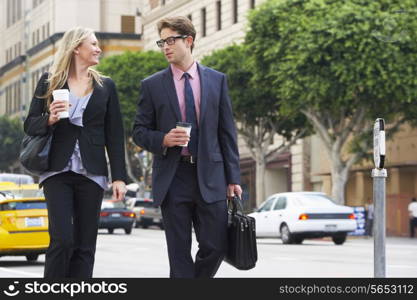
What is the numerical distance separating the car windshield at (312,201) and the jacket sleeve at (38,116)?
23017 mm

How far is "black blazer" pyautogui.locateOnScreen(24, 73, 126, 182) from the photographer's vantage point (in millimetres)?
7832

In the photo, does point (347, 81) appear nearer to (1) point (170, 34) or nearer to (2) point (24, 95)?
(1) point (170, 34)

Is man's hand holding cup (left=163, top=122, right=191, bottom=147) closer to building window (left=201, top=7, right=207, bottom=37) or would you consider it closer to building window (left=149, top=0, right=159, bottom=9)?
building window (left=201, top=7, right=207, bottom=37)

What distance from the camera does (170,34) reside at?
26.1ft

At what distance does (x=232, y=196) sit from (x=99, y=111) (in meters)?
1.08

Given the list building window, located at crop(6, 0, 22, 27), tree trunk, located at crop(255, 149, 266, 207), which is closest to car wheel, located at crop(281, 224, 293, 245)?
tree trunk, located at crop(255, 149, 266, 207)

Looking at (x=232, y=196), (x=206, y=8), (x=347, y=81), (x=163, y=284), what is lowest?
(x=163, y=284)

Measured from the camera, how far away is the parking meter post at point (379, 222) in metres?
9.17

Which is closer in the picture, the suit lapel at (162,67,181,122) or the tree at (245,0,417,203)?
the suit lapel at (162,67,181,122)

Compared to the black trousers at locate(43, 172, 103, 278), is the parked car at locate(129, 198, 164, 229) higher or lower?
lower

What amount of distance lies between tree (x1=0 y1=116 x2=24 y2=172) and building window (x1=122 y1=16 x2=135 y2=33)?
39.1 ft

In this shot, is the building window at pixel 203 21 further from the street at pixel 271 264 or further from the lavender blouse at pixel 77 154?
the lavender blouse at pixel 77 154

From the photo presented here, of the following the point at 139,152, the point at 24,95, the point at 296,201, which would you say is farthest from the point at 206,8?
the point at 24,95

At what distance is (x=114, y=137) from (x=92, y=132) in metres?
0.17
